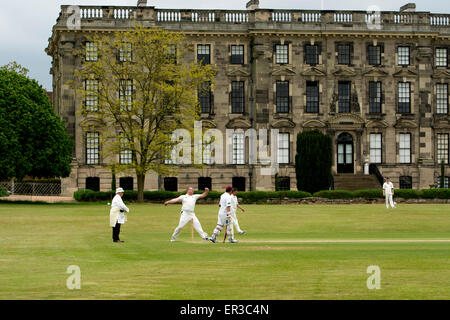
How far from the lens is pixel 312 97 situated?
6800 centimetres

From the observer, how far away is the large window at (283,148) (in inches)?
2667

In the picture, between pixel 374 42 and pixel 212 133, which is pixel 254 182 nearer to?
pixel 212 133

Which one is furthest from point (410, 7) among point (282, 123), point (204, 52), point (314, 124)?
point (204, 52)

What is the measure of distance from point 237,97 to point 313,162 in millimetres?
10248

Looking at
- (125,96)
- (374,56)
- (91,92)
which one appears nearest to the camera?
(125,96)

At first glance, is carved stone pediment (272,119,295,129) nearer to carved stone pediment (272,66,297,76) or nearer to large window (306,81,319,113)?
large window (306,81,319,113)

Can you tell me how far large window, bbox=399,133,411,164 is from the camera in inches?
2719

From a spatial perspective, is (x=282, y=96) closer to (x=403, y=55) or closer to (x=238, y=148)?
(x=238, y=148)

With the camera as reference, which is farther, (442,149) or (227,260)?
(442,149)

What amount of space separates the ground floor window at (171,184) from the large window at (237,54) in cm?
1123

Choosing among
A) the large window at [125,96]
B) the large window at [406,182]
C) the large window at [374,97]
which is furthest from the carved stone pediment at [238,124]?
the large window at [406,182]

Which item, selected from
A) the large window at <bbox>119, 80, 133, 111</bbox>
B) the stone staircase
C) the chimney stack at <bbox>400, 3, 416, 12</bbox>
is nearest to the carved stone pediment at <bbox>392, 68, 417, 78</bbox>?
the chimney stack at <bbox>400, 3, 416, 12</bbox>

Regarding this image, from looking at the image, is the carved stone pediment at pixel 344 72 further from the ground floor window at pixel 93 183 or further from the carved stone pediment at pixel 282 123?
the ground floor window at pixel 93 183
